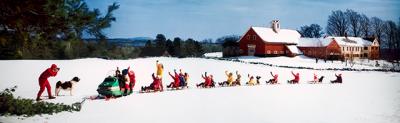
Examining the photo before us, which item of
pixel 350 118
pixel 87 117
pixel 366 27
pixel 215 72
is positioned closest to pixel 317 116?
pixel 350 118

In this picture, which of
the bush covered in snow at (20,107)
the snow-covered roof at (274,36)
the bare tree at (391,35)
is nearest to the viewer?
Answer: the bush covered in snow at (20,107)

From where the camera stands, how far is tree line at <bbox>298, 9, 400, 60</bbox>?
290 inches

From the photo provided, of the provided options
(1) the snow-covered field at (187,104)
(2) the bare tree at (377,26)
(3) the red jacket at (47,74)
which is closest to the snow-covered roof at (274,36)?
(1) the snow-covered field at (187,104)

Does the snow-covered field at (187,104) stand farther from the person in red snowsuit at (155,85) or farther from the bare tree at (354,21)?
the bare tree at (354,21)

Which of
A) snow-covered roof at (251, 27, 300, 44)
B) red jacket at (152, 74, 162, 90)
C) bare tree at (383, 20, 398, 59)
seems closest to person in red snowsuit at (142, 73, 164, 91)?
red jacket at (152, 74, 162, 90)

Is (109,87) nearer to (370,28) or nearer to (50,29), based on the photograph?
(50,29)

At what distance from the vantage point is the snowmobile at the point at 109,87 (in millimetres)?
9680

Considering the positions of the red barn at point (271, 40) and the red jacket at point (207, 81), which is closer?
the red jacket at point (207, 81)

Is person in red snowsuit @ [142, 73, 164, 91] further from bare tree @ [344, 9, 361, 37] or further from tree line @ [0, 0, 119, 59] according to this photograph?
bare tree @ [344, 9, 361, 37]

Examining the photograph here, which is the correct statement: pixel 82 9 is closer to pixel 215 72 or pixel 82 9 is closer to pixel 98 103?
pixel 98 103

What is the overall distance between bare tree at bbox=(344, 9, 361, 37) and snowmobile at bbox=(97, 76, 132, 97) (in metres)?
4.84

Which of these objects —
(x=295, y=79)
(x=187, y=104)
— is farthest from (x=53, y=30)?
(x=295, y=79)

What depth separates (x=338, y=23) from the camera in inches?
325

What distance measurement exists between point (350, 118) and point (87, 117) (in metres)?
4.17
